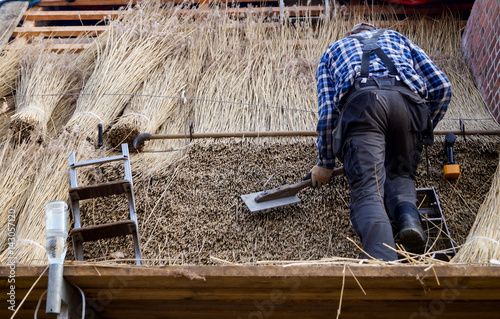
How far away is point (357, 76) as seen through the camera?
253 cm

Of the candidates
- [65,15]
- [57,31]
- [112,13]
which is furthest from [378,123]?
[65,15]

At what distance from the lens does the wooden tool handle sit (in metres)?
2.81

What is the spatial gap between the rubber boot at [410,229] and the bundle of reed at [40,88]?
7.22ft

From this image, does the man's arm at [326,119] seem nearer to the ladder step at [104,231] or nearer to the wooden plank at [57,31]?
the ladder step at [104,231]

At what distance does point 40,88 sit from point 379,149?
243 centimetres

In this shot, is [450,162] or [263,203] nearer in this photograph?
[263,203]

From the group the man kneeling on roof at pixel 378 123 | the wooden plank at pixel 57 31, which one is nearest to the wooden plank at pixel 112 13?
the wooden plank at pixel 57 31

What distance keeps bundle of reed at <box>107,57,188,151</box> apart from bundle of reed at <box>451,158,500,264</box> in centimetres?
198

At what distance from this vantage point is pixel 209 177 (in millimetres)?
2971

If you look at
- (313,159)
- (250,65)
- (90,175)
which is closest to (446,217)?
(313,159)

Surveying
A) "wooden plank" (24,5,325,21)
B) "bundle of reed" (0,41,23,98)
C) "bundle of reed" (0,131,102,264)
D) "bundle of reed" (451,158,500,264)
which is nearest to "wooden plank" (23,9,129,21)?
"wooden plank" (24,5,325,21)

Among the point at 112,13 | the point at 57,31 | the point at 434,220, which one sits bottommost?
the point at 434,220

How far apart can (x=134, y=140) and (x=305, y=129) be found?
1057 millimetres

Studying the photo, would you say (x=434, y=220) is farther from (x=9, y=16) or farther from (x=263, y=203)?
(x=9, y=16)
